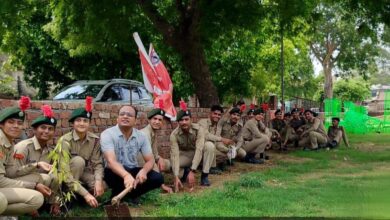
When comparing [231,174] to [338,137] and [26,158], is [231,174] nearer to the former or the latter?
[26,158]

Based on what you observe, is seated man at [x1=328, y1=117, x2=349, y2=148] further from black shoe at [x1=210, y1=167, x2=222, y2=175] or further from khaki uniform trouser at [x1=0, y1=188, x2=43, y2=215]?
khaki uniform trouser at [x1=0, y1=188, x2=43, y2=215]

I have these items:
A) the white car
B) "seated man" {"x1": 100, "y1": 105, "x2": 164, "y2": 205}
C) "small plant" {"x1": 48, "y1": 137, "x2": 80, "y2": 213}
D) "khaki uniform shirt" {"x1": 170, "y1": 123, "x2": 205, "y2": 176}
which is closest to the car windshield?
the white car

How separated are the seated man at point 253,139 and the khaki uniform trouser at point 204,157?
2733mm

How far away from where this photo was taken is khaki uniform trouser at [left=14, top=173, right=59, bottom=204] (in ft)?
15.5

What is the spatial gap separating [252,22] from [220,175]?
5504mm

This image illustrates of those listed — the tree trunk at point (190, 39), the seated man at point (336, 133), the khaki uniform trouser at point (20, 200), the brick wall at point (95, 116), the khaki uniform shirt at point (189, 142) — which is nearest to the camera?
the khaki uniform trouser at point (20, 200)

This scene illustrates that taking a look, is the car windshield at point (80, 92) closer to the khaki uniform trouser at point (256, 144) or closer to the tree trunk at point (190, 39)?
the tree trunk at point (190, 39)

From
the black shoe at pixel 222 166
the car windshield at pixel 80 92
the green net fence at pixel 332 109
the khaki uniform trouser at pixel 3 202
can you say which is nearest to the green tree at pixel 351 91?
the green net fence at pixel 332 109

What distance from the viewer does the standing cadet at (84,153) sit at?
5.30 metres

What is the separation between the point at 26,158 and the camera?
4.93 metres

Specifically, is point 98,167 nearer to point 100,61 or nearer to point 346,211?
point 346,211

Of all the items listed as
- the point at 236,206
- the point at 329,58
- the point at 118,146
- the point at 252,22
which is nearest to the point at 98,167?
the point at 118,146

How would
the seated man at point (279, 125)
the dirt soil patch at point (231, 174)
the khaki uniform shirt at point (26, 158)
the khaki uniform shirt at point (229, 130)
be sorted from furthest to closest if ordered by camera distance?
the seated man at point (279, 125), the khaki uniform shirt at point (229, 130), the dirt soil patch at point (231, 174), the khaki uniform shirt at point (26, 158)

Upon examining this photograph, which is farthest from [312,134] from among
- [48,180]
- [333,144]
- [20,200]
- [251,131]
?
[20,200]
